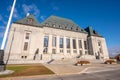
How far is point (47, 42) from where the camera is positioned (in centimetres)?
3788

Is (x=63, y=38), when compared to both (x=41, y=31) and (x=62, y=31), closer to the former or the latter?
(x=62, y=31)

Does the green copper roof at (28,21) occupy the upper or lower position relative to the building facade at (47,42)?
upper

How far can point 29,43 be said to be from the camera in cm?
3334

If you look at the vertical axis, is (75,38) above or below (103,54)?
above

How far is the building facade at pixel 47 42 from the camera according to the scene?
30234 mm

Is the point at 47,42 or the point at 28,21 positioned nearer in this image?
the point at 28,21

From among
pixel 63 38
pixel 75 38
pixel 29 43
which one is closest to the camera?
pixel 29 43

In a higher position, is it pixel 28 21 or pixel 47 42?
pixel 28 21

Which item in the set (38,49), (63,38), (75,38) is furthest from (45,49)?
(75,38)

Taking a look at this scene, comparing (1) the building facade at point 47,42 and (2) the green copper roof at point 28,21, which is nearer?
(1) the building facade at point 47,42

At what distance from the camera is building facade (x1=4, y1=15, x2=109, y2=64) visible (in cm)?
3023

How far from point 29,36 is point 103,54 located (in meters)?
43.6

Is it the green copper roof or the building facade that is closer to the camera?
the building facade

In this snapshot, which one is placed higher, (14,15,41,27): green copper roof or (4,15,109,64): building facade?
(14,15,41,27): green copper roof
